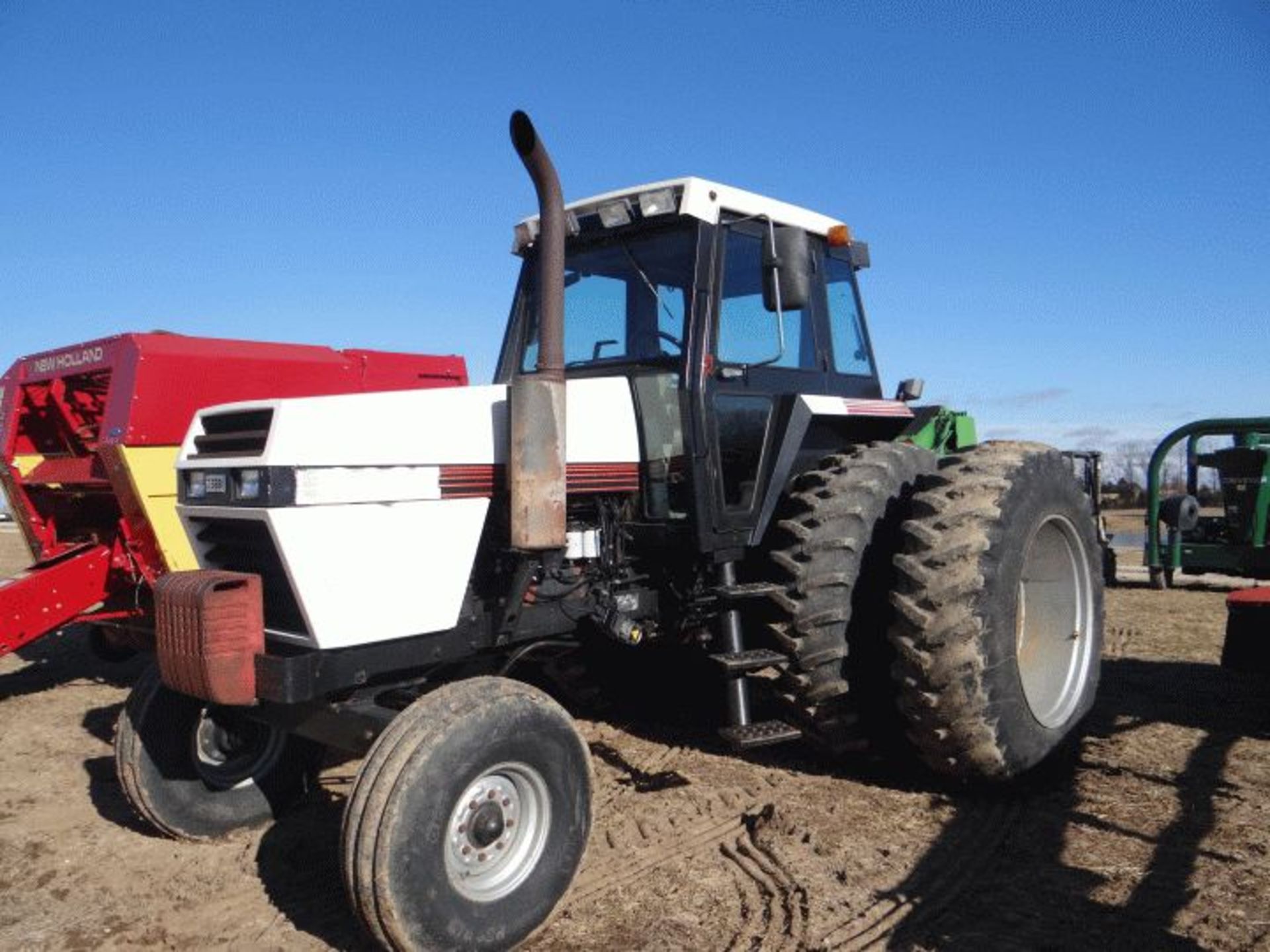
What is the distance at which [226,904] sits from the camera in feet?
11.5

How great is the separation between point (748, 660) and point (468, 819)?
136 centimetres

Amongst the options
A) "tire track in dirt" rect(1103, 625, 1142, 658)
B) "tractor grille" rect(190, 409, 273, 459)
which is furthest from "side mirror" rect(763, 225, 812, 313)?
"tire track in dirt" rect(1103, 625, 1142, 658)

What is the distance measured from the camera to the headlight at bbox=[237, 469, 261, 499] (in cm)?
311

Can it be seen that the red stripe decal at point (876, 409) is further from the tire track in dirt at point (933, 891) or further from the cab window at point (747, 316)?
the tire track in dirt at point (933, 891)

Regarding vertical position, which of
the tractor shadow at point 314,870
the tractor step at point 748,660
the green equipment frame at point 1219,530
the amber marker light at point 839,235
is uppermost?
the amber marker light at point 839,235

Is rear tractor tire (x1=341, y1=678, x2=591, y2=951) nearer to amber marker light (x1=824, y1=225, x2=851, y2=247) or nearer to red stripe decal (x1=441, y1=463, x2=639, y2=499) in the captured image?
red stripe decal (x1=441, y1=463, x2=639, y2=499)

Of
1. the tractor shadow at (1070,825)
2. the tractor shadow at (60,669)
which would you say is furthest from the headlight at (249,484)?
the tractor shadow at (60,669)

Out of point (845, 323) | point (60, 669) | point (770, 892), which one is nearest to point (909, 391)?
point (845, 323)

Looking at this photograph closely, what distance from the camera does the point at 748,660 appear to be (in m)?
3.94

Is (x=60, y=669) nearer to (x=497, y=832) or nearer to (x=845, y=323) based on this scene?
(x=497, y=832)

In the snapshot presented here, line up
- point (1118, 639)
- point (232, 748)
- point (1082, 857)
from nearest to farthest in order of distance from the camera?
point (1082, 857) < point (232, 748) < point (1118, 639)

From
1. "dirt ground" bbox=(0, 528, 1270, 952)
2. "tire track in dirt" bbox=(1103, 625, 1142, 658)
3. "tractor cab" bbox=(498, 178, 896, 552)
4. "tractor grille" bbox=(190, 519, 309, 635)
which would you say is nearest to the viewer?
"dirt ground" bbox=(0, 528, 1270, 952)

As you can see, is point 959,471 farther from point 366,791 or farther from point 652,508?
point 366,791

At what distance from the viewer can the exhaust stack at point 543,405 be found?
10.9ft
